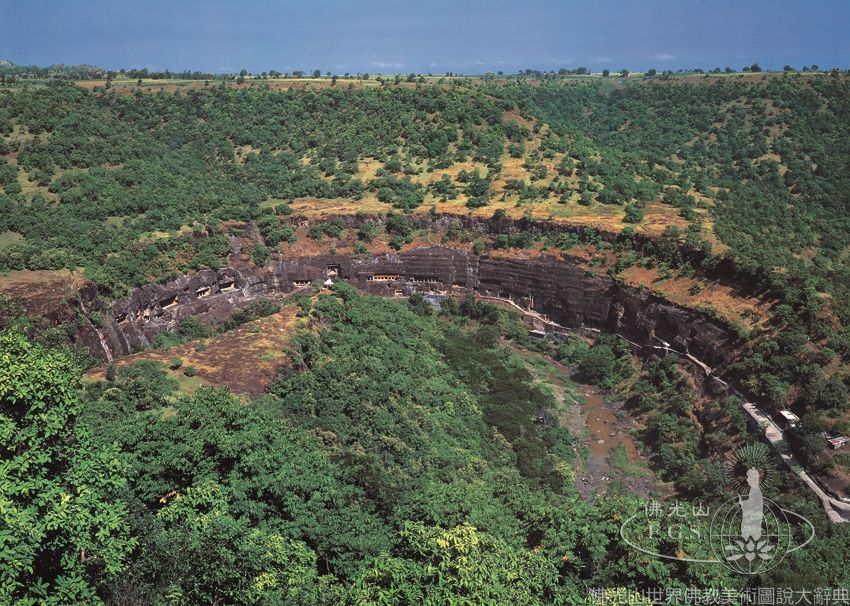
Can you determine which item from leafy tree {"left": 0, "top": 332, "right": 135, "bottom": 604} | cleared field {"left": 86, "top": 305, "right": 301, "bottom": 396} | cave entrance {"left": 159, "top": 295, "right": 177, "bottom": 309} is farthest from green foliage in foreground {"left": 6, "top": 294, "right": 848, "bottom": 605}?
Result: cave entrance {"left": 159, "top": 295, "right": 177, "bottom": 309}

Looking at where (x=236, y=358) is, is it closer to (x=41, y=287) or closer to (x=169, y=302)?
(x=41, y=287)

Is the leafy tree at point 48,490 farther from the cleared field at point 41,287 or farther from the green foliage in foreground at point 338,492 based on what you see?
the cleared field at point 41,287

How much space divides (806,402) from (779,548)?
1427cm

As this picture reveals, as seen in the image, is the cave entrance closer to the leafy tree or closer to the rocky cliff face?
the rocky cliff face

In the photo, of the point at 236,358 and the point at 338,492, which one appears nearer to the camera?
the point at 338,492

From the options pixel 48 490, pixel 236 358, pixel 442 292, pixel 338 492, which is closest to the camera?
pixel 48 490

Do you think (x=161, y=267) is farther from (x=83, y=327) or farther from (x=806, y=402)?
(x=806, y=402)

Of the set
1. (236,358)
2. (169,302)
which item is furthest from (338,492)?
(169,302)

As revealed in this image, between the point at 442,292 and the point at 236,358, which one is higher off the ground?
the point at 236,358

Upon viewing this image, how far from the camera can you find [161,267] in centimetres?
5034

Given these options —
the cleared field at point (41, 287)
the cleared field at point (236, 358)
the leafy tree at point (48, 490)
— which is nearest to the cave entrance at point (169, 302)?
the cleared field at point (41, 287)

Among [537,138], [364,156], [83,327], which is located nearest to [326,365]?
[83,327]

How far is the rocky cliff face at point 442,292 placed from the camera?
149ft

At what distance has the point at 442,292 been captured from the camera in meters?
58.0
